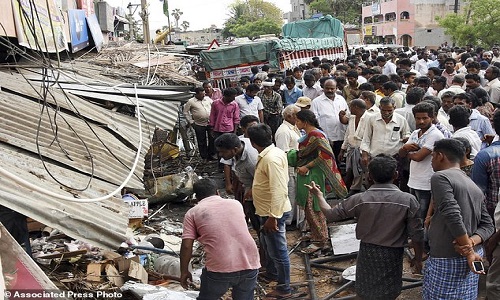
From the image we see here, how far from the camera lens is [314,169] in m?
5.90

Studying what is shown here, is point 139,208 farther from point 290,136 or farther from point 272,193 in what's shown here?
point 272,193

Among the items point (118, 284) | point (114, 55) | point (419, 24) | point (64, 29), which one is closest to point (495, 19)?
point (419, 24)

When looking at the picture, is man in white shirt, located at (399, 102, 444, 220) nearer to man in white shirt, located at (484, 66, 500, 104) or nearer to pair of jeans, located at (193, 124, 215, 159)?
man in white shirt, located at (484, 66, 500, 104)

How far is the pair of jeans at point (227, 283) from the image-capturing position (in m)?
3.85

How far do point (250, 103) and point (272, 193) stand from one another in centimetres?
528

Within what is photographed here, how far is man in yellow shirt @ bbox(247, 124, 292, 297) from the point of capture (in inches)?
186

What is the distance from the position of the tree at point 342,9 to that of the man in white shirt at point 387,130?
56944 millimetres

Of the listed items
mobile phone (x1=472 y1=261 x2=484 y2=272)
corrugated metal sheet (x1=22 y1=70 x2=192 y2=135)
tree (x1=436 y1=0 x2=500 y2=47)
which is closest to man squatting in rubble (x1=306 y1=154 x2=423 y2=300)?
mobile phone (x1=472 y1=261 x2=484 y2=272)

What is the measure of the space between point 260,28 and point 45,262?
226ft

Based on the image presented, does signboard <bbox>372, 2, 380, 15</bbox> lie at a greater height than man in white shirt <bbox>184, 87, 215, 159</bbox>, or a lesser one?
greater

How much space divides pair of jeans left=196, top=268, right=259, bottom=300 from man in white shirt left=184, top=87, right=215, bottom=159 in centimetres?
678

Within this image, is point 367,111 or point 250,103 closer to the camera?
point 367,111

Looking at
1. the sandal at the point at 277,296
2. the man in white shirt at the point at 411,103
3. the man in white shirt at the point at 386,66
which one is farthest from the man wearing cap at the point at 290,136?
the man in white shirt at the point at 386,66

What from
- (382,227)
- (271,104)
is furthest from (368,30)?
(382,227)
